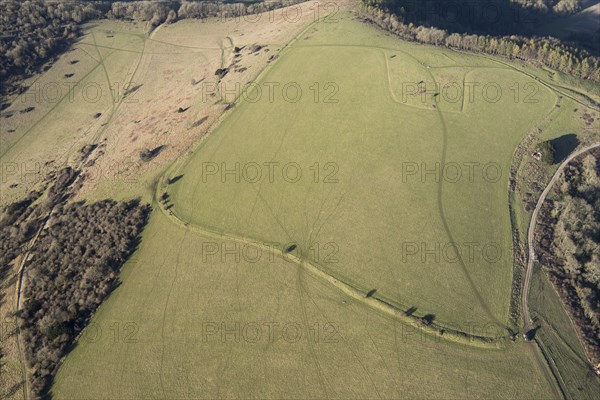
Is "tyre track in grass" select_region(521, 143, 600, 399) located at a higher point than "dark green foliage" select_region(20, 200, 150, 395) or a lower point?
higher

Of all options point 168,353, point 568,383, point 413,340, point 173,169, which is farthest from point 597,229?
point 173,169

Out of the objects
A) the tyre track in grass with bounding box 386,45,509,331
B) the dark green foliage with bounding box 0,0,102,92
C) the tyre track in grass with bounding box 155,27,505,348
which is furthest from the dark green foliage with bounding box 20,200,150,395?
the dark green foliage with bounding box 0,0,102,92

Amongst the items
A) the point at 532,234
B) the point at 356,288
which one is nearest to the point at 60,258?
the point at 356,288

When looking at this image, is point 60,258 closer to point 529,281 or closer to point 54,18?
point 529,281

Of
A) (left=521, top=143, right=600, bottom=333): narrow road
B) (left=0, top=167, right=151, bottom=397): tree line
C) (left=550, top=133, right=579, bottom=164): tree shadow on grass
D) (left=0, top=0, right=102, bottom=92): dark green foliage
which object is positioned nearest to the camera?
(left=521, top=143, right=600, bottom=333): narrow road

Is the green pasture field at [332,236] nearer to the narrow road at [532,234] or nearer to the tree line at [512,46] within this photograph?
the narrow road at [532,234]

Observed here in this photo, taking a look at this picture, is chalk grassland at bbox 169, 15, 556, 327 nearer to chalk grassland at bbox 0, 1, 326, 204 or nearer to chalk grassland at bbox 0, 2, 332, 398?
chalk grassland at bbox 0, 1, 326, 204
